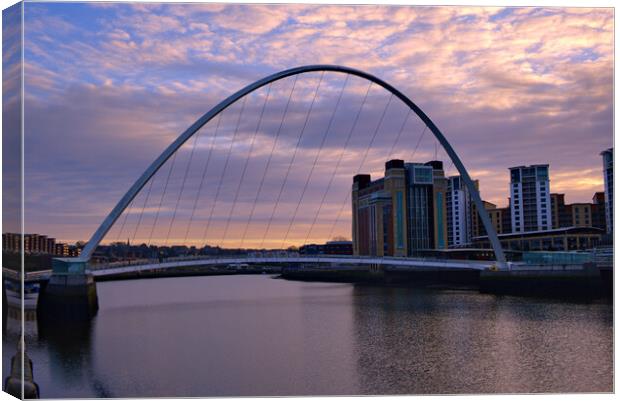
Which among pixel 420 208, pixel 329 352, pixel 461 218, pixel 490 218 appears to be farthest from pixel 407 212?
pixel 329 352

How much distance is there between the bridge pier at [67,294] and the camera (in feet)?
86.5

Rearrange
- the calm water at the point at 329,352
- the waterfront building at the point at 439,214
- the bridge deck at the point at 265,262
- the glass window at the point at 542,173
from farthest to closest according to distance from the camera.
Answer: the glass window at the point at 542,173 < the waterfront building at the point at 439,214 < the bridge deck at the point at 265,262 < the calm water at the point at 329,352

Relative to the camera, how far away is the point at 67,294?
87.8ft

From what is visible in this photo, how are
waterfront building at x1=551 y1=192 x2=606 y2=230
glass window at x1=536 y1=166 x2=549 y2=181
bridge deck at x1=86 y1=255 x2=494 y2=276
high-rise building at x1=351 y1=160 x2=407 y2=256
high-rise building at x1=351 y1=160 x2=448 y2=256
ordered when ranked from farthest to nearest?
glass window at x1=536 y1=166 x2=549 y2=181 → waterfront building at x1=551 y1=192 x2=606 y2=230 → high-rise building at x1=351 y1=160 x2=448 y2=256 → high-rise building at x1=351 y1=160 x2=407 y2=256 → bridge deck at x1=86 y1=255 x2=494 y2=276

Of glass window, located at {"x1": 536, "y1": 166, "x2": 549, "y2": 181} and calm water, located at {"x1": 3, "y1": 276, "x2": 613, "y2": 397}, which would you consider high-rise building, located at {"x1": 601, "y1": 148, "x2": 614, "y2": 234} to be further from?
glass window, located at {"x1": 536, "y1": 166, "x2": 549, "y2": 181}

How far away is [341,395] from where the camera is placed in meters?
14.8

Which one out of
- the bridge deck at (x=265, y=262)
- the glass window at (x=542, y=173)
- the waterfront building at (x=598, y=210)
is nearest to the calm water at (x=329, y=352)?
the bridge deck at (x=265, y=262)

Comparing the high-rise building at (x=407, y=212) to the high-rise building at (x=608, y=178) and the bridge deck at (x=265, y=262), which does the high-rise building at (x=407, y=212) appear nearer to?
the high-rise building at (x=608, y=178)

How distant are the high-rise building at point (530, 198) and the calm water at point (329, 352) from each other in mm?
71847

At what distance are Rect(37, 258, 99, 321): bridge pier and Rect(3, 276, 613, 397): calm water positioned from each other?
990 millimetres

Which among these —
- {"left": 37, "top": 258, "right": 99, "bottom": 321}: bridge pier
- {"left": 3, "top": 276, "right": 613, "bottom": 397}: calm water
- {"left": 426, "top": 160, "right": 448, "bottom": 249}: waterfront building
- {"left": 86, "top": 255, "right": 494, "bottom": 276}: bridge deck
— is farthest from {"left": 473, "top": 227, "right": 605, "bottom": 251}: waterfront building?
{"left": 37, "top": 258, "right": 99, "bottom": 321}: bridge pier

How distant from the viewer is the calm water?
623 inches

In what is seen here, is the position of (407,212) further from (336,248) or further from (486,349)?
(486,349)

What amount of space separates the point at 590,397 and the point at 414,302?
75.8 feet
